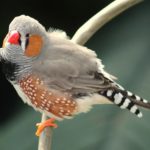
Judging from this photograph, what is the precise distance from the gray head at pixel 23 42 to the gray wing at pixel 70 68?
1.0 inches

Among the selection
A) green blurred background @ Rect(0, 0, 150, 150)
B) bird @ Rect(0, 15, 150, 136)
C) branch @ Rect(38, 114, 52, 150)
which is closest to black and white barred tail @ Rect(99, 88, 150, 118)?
bird @ Rect(0, 15, 150, 136)

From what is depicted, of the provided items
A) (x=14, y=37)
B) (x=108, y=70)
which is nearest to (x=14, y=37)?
(x=14, y=37)

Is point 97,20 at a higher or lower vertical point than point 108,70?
higher

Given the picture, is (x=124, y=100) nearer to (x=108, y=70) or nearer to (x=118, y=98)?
(x=118, y=98)

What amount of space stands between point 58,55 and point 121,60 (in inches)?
24.1

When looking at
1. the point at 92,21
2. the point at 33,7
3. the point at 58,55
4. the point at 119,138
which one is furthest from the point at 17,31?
the point at 33,7

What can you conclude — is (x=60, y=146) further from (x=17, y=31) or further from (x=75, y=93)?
(x=17, y=31)

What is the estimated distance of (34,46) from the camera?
4.14 feet

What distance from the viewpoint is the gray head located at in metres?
1.20

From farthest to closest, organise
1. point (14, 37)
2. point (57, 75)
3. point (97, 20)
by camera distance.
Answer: point (97, 20) < point (57, 75) < point (14, 37)

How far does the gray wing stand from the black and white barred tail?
0.7 inches

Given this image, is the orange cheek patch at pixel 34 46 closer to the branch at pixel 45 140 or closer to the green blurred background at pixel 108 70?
the branch at pixel 45 140

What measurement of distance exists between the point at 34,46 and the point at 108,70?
24.4 inches

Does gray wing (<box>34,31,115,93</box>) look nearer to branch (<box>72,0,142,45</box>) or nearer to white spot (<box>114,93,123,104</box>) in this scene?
white spot (<box>114,93,123,104</box>)
